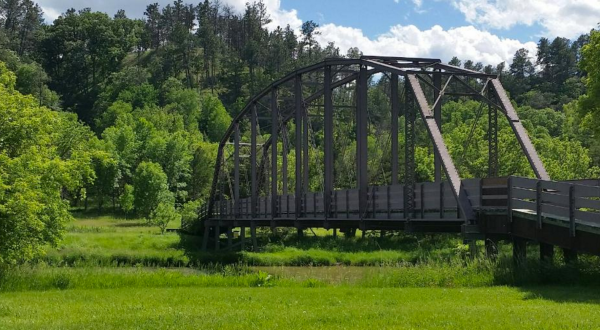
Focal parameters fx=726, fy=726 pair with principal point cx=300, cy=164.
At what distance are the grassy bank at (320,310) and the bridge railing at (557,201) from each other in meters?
1.43

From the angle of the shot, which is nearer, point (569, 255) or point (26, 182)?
point (569, 255)

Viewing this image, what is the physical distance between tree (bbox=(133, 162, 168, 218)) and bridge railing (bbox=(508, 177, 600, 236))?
5535 cm

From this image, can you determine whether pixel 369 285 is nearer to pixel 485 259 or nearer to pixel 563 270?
pixel 485 259

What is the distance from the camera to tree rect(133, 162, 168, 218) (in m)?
69.0

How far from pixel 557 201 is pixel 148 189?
191 ft

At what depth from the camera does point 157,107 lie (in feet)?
371

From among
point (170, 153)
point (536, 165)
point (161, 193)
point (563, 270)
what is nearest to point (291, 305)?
point (563, 270)

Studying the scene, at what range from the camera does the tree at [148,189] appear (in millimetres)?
69000

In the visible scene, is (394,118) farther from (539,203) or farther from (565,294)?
(565,294)

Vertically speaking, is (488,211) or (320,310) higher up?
(488,211)

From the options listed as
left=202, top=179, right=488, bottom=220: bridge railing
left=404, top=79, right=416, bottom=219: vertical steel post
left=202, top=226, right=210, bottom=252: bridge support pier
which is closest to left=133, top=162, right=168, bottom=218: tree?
left=202, top=226, right=210, bottom=252: bridge support pier

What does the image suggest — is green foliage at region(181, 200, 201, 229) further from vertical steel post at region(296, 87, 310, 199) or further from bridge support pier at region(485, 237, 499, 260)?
bridge support pier at region(485, 237, 499, 260)

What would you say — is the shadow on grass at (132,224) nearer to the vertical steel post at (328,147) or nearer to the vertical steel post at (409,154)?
the vertical steel post at (328,147)

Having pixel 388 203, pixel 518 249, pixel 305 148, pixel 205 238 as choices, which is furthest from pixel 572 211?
pixel 205 238
